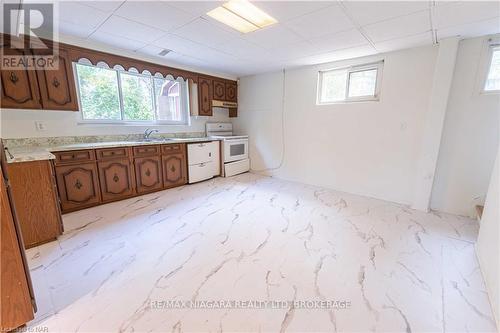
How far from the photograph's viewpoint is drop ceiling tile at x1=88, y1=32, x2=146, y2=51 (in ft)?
8.38

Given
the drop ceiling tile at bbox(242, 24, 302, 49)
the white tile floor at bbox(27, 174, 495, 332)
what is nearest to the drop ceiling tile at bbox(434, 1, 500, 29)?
the drop ceiling tile at bbox(242, 24, 302, 49)

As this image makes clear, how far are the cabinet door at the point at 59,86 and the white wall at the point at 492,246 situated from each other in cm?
429

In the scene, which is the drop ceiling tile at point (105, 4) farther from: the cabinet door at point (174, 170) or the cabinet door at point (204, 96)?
the cabinet door at point (204, 96)

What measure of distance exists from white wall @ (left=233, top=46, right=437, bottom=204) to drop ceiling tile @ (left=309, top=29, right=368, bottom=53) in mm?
671

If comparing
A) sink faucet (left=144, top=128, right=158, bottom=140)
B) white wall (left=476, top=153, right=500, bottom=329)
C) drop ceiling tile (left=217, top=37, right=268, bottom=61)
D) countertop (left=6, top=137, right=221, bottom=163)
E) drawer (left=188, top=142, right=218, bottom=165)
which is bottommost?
white wall (left=476, top=153, right=500, bottom=329)

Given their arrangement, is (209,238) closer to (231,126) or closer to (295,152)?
(295,152)

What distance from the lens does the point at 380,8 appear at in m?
1.81

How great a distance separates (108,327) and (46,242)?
1.40m

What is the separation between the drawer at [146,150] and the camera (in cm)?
317

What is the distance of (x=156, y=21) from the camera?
2.13 m

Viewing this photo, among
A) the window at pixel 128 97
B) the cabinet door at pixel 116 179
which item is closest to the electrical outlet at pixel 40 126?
the window at pixel 128 97

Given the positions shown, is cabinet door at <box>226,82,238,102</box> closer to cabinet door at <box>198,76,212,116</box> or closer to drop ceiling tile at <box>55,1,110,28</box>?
cabinet door at <box>198,76,212,116</box>

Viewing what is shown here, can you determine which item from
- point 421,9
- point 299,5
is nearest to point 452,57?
point 421,9

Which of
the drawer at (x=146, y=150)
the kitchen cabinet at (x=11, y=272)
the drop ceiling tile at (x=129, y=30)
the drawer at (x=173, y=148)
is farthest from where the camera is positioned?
the drawer at (x=173, y=148)
